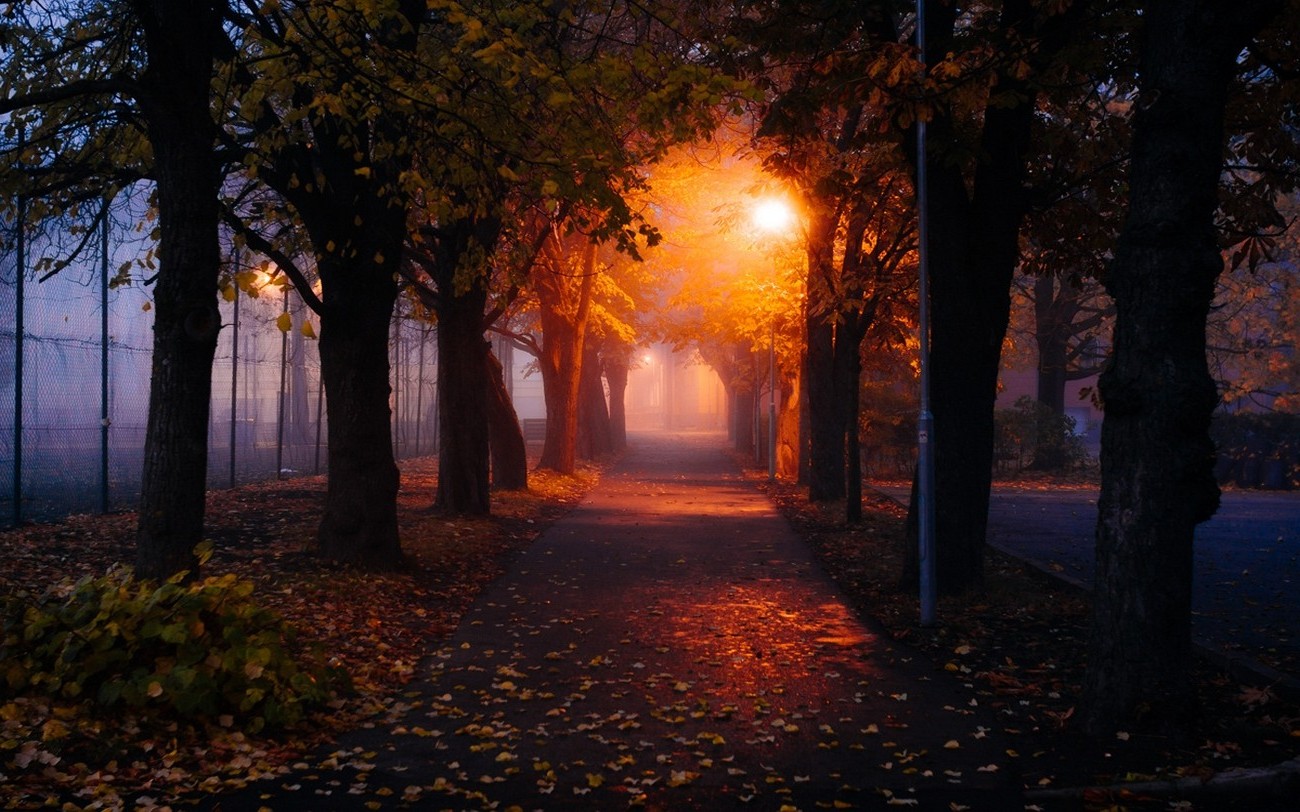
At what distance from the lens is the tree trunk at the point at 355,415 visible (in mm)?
12328

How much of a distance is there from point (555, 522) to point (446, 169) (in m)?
9.11

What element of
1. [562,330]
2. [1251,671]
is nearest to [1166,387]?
[1251,671]

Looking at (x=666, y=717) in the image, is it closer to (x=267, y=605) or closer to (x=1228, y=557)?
(x=267, y=605)

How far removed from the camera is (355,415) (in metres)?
12.4

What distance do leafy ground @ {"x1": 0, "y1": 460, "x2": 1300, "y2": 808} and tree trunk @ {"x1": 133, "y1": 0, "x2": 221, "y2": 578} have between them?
1571 mm

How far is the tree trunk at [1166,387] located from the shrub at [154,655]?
189 inches

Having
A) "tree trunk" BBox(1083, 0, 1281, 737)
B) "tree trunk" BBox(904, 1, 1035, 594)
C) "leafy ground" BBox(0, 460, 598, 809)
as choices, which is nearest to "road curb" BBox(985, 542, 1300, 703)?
"tree trunk" BBox(1083, 0, 1281, 737)

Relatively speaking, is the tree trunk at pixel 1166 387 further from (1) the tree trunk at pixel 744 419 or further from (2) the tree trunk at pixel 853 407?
(1) the tree trunk at pixel 744 419

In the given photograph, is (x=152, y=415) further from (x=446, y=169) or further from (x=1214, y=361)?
(x=1214, y=361)

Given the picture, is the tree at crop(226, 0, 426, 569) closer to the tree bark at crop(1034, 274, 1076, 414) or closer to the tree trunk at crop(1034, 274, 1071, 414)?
the tree trunk at crop(1034, 274, 1071, 414)

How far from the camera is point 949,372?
37.0 feet

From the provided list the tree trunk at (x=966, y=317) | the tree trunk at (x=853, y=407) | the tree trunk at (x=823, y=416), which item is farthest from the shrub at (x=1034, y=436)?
the tree trunk at (x=966, y=317)

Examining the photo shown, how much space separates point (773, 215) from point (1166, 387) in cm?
1543

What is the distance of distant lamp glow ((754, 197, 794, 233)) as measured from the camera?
2091 cm
